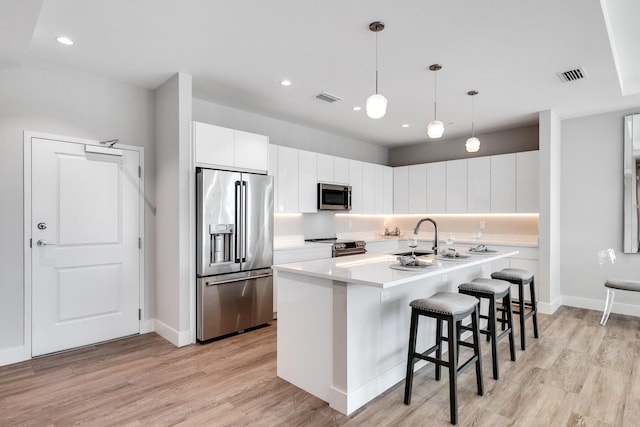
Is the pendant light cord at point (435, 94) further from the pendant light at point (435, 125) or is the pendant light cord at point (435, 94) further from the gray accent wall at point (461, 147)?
the gray accent wall at point (461, 147)

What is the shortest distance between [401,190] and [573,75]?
3577mm

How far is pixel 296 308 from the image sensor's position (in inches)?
106

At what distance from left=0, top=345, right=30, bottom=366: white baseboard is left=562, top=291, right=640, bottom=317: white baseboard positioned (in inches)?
260

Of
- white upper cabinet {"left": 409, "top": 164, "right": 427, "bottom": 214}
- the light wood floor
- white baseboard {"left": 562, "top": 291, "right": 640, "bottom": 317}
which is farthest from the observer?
white upper cabinet {"left": 409, "top": 164, "right": 427, "bottom": 214}

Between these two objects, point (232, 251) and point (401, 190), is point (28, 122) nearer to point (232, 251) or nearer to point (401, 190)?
point (232, 251)

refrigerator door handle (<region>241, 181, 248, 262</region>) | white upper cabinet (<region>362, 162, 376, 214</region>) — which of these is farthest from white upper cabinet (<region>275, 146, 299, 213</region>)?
Result: white upper cabinet (<region>362, 162, 376, 214</region>)

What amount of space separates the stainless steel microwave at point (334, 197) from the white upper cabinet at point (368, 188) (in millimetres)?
536

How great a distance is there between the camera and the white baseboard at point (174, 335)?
11.8 ft

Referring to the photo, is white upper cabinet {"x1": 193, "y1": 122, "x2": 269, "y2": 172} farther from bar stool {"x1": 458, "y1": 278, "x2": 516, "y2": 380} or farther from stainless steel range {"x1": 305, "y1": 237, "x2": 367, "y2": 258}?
bar stool {"x1": 458, "y1": 278, "x2": 516, "y2": 380}

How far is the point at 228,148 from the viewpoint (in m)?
3.97

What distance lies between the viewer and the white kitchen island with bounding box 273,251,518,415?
2354 millimetres

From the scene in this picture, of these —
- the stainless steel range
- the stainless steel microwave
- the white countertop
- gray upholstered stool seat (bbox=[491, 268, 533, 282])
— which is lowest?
gray upholstered stool seat (bbox=[491, 268, 533, 282])

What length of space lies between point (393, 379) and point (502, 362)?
3.86 feet

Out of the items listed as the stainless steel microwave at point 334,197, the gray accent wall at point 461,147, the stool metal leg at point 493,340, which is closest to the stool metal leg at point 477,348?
the stool metal leg at point 493,340
